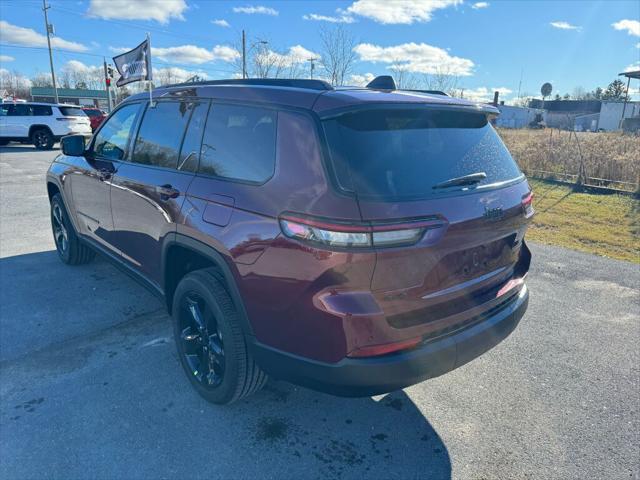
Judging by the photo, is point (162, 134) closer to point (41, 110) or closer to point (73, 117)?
point (73, 117)

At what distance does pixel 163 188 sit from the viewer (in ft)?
9.78

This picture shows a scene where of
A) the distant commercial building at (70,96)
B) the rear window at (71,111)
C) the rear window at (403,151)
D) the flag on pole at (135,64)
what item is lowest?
the rear window at (403,151)

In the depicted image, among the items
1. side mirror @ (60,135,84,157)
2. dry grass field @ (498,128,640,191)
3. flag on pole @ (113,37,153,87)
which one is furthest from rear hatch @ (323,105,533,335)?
dry grass field @ (498,128,640,191)

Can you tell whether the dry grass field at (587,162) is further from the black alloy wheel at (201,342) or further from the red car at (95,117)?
the red car at (95,117)

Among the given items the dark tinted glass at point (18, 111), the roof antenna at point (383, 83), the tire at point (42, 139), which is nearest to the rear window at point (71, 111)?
the tire at point (42, 139)

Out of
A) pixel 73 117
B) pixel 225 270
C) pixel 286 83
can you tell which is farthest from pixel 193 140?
A: pixel 73 117

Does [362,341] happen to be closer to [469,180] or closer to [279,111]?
[469,180]

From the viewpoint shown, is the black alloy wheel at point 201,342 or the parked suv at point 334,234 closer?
the parked suv at point 334,234

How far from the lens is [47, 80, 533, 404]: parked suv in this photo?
2.01m

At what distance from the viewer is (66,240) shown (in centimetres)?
507

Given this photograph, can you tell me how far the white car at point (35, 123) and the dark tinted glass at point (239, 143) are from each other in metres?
18.7

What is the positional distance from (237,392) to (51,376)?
1.41 meters

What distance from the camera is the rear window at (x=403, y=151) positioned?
2.06 metres

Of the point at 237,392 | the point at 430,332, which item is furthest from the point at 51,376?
the point at 430,332
